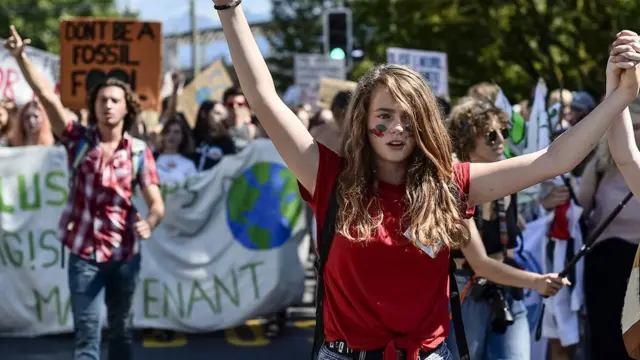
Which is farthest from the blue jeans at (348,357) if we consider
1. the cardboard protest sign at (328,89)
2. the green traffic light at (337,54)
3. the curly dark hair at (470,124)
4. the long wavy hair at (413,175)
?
the green traffic light at (337,54)

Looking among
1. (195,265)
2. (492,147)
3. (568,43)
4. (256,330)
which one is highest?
(568,43)

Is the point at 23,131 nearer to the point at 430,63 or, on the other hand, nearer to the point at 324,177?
the point at 430,63

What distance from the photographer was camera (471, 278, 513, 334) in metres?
5.15

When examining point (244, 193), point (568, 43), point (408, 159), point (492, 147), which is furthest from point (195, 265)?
point (568, 43)

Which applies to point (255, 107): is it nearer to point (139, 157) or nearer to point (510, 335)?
point (510, 335)

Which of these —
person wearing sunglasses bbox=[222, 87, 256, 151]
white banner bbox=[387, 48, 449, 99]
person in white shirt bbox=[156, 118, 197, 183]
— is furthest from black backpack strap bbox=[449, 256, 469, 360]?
white banner bbox=[387, 48, 449, 99]

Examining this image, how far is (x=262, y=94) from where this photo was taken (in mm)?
3369

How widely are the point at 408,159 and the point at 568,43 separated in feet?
41.5

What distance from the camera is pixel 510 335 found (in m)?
5.20

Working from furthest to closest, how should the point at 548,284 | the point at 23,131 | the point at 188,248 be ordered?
the point at 23,131, the point at 188,248, the point at 548,284

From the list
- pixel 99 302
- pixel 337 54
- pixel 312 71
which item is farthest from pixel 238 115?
pixel 337 54

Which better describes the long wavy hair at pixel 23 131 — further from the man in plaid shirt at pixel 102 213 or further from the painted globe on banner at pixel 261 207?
the man in plaid shirt at pixel 102 213

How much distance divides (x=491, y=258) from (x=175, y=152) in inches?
228

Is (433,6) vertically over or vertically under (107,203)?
over
